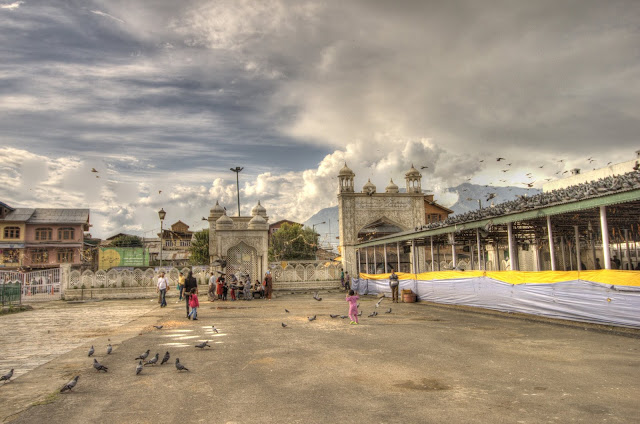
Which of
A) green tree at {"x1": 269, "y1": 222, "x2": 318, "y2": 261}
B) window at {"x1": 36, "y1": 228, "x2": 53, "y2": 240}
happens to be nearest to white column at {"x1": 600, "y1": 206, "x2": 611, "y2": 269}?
window at {"x1": 36, "y1": 228, "x2": 53, "y2": 240}

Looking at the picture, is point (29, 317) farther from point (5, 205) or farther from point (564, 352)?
point (5, 205)

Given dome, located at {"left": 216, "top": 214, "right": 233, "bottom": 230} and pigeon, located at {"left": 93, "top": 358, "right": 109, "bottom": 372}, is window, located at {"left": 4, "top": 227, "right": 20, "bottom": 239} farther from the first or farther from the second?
pigeon, located at {"left": 93, "top": 358, "right": 109, "bottom": 372}

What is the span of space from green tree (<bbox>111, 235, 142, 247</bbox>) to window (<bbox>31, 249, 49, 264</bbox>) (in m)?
25.4

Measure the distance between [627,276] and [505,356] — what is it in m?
4.59

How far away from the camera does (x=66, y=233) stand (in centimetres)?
4781

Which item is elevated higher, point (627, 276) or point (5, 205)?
point (5, 205)

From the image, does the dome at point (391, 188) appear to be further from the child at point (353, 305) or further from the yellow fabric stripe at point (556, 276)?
the child at point (353, 305)

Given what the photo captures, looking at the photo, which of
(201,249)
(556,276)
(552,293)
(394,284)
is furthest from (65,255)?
(556,276)

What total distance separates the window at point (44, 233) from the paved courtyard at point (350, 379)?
4160 cm

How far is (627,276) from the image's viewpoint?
10.4m

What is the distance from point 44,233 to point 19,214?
10.2ft

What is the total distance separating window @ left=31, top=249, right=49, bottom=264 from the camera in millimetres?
46312

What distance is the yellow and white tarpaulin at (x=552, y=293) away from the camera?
10.4 meters

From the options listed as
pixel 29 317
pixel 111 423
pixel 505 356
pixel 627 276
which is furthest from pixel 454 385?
pixel 29 317
